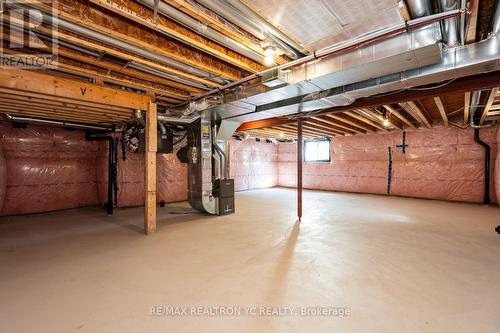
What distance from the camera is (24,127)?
14.7 ft

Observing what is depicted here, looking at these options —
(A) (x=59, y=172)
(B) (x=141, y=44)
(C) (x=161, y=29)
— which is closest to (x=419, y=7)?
(C) (x=161, y=29)

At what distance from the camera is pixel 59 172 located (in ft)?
16.1

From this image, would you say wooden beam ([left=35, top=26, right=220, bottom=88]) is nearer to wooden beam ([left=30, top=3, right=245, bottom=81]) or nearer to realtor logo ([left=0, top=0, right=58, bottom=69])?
realtor logo ([left=0, top=0, right=58, bottom=69])

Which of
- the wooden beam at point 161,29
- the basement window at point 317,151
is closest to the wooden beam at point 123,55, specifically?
the wooden beam at point 161,29

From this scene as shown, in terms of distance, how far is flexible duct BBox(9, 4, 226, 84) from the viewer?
176cm

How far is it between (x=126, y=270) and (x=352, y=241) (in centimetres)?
265

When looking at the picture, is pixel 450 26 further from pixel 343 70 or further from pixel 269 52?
pixel 269 52

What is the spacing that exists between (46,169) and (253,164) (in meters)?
6.11

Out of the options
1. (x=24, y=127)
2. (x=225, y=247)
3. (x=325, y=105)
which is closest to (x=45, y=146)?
(x=24, y=127)

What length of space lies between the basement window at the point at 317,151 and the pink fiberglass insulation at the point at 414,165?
224mm

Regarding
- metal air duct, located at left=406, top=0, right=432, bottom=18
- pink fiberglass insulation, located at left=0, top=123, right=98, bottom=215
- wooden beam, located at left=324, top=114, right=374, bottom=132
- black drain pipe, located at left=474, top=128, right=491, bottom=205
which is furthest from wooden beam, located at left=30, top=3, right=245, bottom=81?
black drain pipe, located at left=474, top=128, right=491, bottom=205

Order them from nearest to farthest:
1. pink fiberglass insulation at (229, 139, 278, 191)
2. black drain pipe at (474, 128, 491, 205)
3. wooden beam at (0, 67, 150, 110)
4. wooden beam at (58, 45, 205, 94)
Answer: wooden beam at (58, 45, 205, 94)
wooden beam at (0, 67, 150, 110)
black drain pipe at (474, 128, 491, 205)
pink fiberglass insulation at (229, 139, 278, 191)

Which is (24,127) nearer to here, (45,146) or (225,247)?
(45,146)

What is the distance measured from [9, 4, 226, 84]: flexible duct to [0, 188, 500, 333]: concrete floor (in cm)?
211
